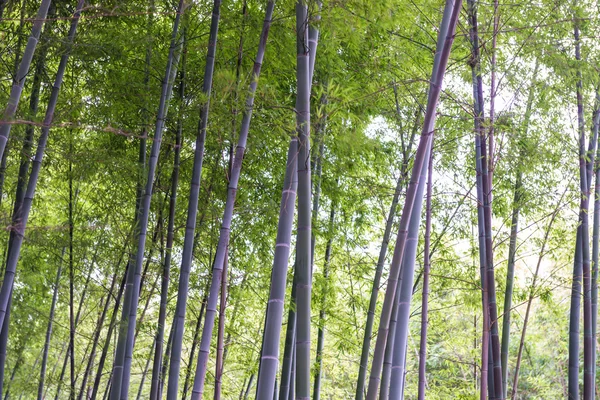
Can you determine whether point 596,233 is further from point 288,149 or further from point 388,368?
point 288,149

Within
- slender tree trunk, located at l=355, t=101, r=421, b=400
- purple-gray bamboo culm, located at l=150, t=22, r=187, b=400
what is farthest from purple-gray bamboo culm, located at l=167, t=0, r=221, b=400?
slender tree trunk, located at l=355, t=101, r=421, b=400

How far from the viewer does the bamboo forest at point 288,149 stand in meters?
3.53

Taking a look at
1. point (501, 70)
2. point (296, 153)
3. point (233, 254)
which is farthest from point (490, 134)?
point (233, 254)

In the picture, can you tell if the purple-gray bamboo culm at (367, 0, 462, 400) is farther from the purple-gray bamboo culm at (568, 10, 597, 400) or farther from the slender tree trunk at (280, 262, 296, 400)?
the purple-gray bamboo culm at (568, 10, 597, 400)

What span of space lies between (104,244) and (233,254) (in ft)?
4.56

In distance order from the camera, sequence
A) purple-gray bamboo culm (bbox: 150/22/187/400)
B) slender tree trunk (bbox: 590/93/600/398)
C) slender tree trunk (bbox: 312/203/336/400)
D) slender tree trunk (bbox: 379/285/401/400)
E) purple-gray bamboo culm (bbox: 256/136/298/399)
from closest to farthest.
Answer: purple-gray bamboo culm (bbox: 256/136/298/399) < slender tree trunk (bbox: 379/285/401/400) < purple-gray bamboo culm (bbox: 150/22/187/400) < slender tree trunk (bbox: 590/93/600/398) < slender tree trunk (bbox: 312/203/336/400)

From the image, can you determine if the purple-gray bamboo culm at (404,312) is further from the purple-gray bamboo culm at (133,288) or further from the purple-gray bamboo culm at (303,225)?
the purple-gray bamboo culm at (133,288)

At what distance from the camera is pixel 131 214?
19.3 ft

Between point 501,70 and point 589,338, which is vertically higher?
point 501,70

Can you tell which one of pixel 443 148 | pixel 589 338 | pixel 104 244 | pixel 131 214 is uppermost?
pixel 443 148

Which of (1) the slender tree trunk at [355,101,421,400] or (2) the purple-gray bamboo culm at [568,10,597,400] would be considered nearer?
(1) the slender tree trunk at [355,101,421,400]

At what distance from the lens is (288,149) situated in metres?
3.95

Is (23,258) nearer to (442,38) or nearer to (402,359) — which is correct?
(402,359)

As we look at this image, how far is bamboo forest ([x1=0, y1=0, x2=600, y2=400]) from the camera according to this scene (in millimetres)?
3531
